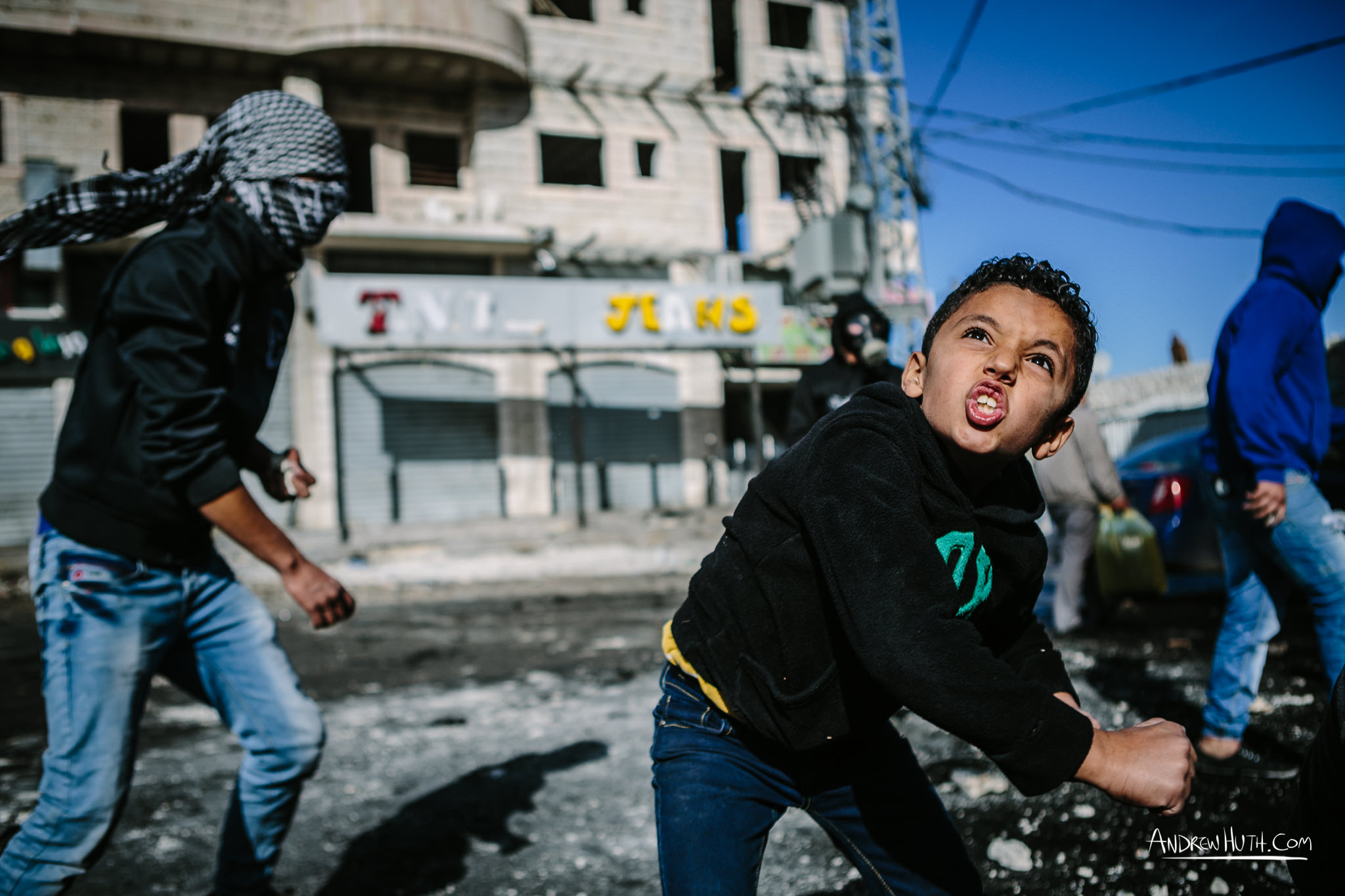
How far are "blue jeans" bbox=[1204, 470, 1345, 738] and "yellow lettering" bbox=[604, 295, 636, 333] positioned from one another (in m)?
12.5

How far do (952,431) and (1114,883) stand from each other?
1.84 m

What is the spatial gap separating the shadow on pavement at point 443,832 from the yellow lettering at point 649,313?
40.4ft

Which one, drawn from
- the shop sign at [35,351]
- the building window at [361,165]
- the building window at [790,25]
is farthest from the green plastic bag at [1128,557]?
the building window at [790,25]

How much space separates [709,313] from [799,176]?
6.72 m

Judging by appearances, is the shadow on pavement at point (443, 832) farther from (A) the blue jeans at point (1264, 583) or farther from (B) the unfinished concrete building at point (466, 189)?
(B) the unfinished concrete building at point (466, 189)

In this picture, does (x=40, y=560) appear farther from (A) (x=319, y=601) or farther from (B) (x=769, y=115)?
(B) (x=769, y=115)

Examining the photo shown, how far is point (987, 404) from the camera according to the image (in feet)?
4.42

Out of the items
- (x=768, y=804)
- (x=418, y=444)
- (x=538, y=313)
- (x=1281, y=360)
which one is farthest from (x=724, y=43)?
(x=768, y=804)

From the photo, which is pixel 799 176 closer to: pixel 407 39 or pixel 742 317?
pixel 742 317

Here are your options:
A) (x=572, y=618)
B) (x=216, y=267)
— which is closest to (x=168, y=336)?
(x=216, y=267)

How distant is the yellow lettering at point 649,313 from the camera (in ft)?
50.9

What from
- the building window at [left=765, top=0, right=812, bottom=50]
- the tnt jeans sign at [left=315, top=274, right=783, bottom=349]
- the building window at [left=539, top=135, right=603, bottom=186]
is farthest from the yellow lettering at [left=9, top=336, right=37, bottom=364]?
the building window at [left=765, top=0, right=812, bottom=50]

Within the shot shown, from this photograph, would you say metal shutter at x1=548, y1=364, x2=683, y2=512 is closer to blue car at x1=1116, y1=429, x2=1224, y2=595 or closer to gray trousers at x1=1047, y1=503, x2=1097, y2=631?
blue car at x1=1116, y1=429, x2=1224, y2=595

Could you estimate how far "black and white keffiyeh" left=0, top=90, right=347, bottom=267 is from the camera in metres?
2.10
